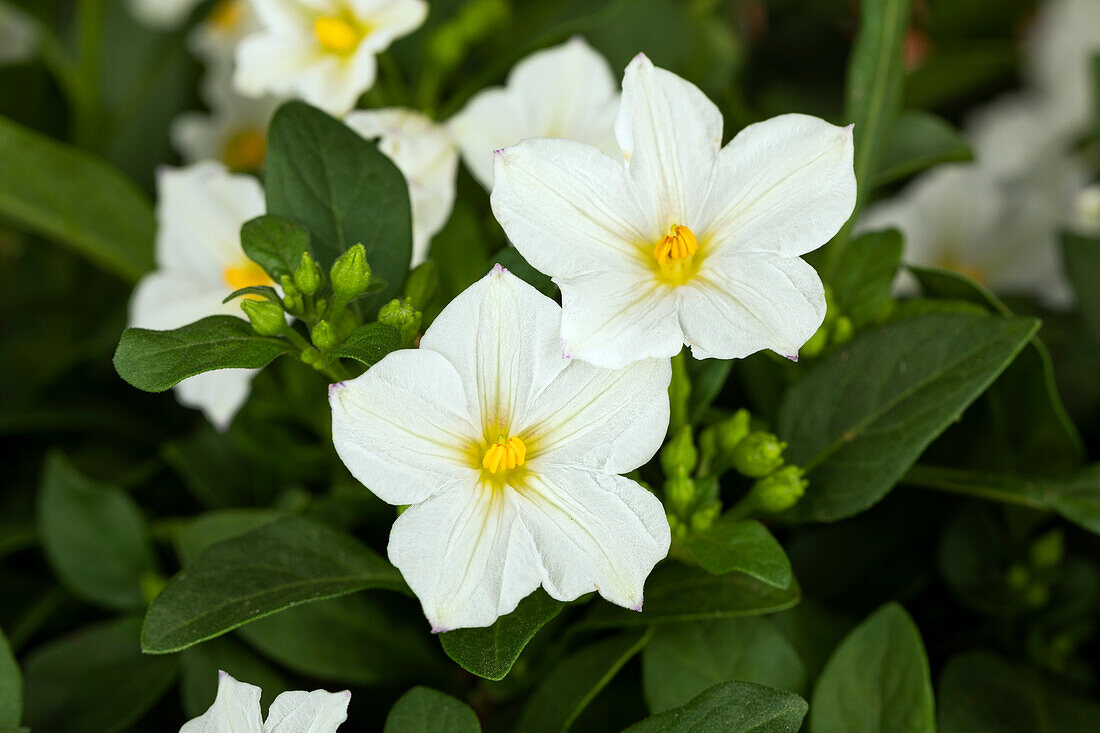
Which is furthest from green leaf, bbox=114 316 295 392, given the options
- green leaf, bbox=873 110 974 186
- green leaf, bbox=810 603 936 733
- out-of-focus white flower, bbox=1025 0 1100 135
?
out-of-focus white flower, bbox=1025 0 1100 135

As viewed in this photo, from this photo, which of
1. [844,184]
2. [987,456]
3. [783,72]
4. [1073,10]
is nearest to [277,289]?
[844,184]

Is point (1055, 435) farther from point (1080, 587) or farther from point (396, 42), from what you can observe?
point (396, 42)

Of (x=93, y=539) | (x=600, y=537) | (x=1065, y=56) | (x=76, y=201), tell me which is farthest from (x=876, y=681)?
(x=1065, y=56)

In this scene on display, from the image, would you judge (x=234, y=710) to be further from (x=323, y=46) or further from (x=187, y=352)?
(x=323, y=46)

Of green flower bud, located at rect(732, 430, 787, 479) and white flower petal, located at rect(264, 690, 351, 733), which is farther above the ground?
green flower bud, located at rect(732, 430, 787, 479)

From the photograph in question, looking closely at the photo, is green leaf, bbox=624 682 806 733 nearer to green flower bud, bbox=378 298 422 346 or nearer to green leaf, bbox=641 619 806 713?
green leaf, bbox=641 619 806 713
